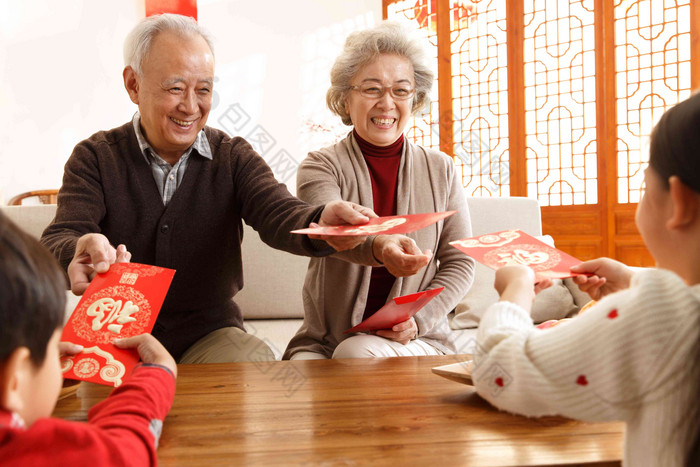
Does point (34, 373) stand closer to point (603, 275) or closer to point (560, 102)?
point (603, 275)

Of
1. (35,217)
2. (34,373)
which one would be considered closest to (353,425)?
(34,373)

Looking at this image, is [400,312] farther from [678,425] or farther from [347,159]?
[678,425]

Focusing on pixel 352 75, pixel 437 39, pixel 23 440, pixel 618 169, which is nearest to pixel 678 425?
pixel 23 440

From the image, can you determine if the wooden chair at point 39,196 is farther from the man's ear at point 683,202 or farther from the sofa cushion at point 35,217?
the man's ear at point 683,202

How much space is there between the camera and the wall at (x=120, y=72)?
486 cm

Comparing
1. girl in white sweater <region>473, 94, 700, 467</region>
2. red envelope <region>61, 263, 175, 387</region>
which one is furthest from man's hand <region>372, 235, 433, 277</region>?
girl in white sweater <region>473, 94, 700, 467</region>

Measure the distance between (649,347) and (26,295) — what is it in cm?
66

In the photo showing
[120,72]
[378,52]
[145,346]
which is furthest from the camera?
[120,72]

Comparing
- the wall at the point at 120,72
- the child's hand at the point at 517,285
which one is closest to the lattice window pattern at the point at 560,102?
the wall at the point at 120,72

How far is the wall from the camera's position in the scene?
4863mm

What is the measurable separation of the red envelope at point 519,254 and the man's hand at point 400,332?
1.79 ft

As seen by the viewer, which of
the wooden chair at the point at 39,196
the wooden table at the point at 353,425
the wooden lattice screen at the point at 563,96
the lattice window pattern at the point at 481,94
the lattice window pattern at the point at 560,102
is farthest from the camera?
the lattice window pattern at the point at 481,94

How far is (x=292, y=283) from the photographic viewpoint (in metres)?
2.65

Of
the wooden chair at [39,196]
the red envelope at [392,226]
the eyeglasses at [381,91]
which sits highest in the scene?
the eyeglasses at [381,91]
